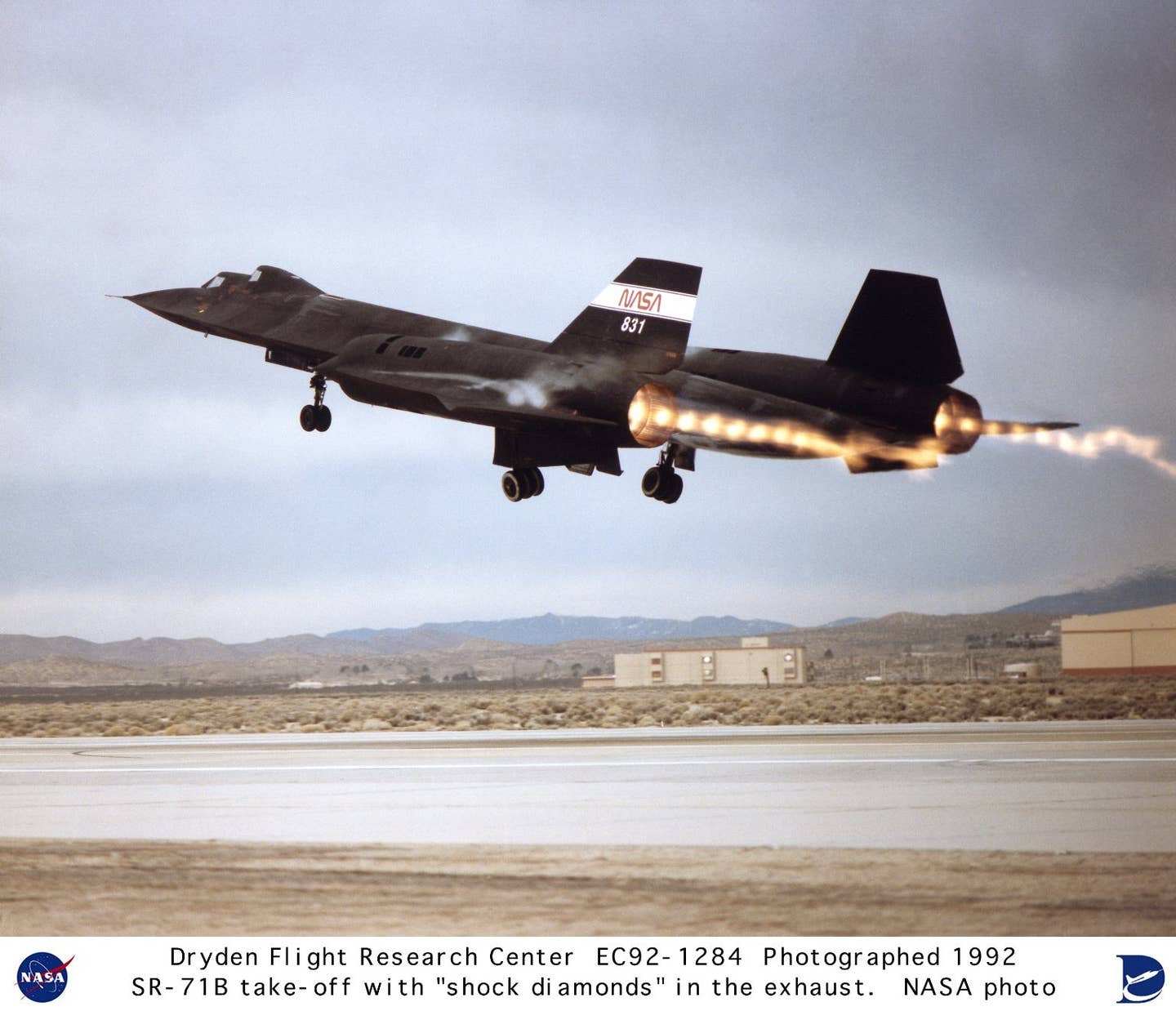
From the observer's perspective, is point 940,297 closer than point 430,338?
Yes

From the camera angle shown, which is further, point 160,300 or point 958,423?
point 160,300

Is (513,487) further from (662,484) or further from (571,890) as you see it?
(571,890)

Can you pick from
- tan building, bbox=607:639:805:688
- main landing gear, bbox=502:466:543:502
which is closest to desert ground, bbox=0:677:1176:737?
tan building, bbox=607:639:805:688

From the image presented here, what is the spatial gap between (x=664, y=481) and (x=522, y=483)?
83.1 inches

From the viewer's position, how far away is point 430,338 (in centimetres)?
2148

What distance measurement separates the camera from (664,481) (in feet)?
65.0

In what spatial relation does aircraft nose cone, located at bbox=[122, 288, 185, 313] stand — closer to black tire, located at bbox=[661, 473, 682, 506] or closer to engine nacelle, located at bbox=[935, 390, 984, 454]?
black tire, located at bbox=[661, 473, 682, 506]

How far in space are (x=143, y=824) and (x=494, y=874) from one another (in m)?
6.77

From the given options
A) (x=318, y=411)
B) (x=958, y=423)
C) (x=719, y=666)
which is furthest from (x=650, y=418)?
(x=719, y=666)

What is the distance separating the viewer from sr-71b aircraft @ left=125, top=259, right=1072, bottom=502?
18328 mm
